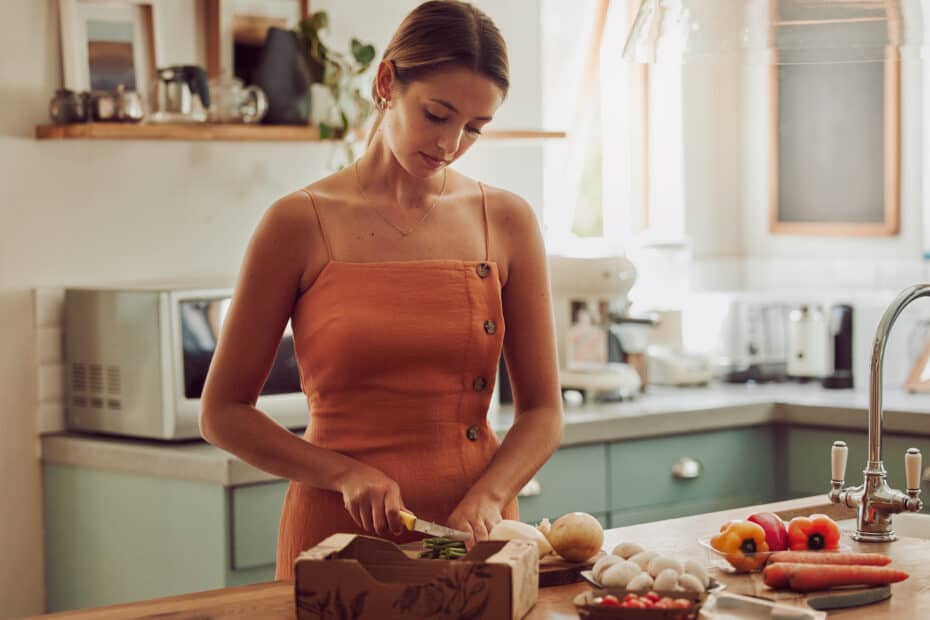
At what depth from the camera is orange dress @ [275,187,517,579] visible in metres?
2.09

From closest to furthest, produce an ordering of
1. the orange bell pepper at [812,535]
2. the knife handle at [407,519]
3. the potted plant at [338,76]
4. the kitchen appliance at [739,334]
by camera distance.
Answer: the knife handle at [407,519] < the orange bell pepper at [812,535] < the potted plant at [338,76] < the kitchen appliance at [739,334]

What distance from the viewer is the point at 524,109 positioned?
439 cm

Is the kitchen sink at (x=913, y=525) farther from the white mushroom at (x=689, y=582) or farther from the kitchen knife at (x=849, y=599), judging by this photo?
the white mushroom at (x=689, y=582)

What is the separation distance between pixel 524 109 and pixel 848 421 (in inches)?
51.0

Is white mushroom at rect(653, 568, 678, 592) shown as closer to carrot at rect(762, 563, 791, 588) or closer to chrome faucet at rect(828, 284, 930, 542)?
carrot at rect(762, 563, 791, 588)

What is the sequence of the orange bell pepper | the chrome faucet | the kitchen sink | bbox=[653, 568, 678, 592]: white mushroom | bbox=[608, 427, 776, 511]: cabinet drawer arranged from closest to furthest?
bbox=[653, 568, 678, 592]: white mushroom
the orange bell pepper
the chrome faucet
the kitchen sink
bbox=[608, 427, 776, 511]: cabinet drawer

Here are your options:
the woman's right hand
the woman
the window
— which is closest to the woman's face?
the woman

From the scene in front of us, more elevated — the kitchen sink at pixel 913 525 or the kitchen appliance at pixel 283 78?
the kitchen appliance at pixel 283 78

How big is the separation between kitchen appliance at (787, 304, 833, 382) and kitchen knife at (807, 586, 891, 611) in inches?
105

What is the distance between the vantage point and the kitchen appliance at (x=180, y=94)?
11.6ft

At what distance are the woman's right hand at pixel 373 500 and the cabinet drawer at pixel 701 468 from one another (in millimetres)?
2015

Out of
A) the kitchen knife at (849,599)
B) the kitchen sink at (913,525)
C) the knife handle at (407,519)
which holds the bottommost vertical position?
the kitchen sink at (913,525)

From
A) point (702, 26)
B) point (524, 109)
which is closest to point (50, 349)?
point (524, 109)

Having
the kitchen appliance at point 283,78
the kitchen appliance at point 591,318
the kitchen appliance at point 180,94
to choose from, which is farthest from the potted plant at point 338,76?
the kitchen appliance at point 591,318
